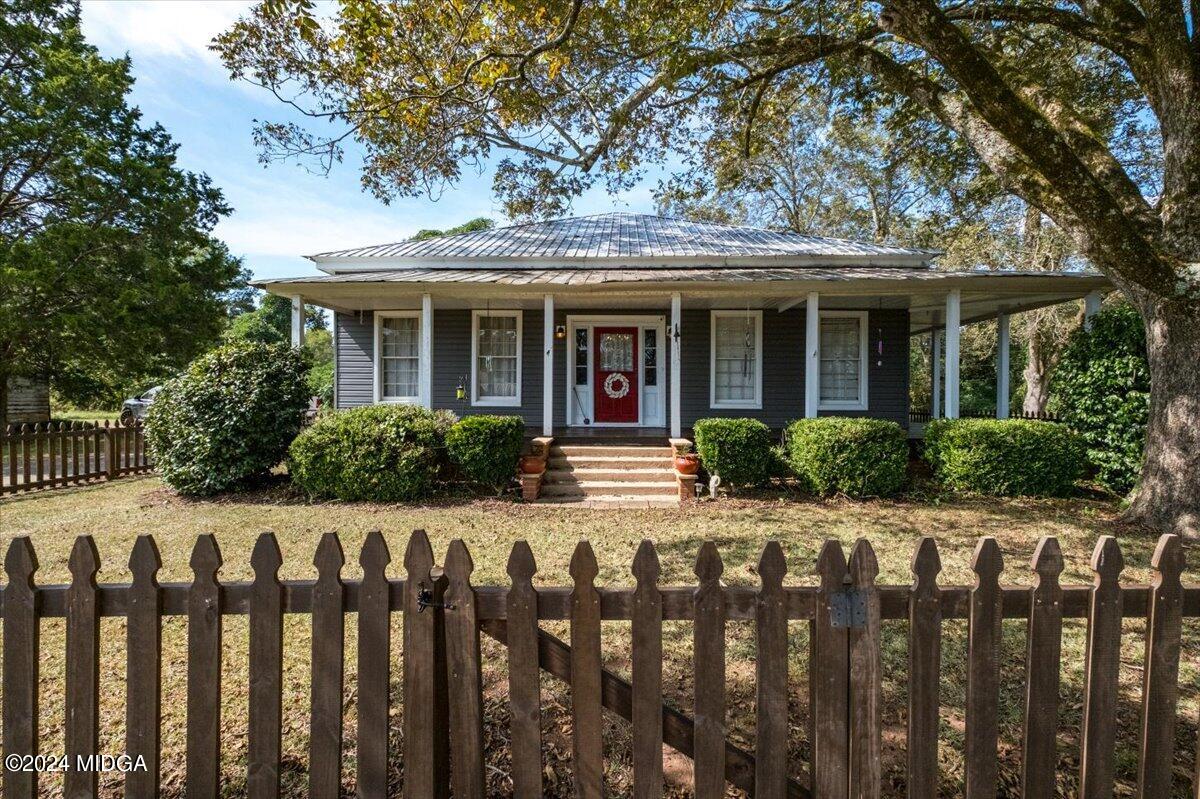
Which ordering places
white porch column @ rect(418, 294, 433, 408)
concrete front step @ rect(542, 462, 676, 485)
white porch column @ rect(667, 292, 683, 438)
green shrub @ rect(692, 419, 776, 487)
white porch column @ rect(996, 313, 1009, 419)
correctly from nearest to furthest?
green shrub @ rect(692, 419, 776, 487)
concrete front step @ rect(542, 462, 676, 485)
white porch column @ rect(667, 292, 683, 438)
white porch column @ rect(418, 294, 433, 408)
white porch column @ rect(996, 313, 1009, 419)

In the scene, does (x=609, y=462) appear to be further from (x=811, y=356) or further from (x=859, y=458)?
(x=811, y=356)

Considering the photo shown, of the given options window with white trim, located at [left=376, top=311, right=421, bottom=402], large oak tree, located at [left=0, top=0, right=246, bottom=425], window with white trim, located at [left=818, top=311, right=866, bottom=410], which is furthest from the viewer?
large oak tree, located at [left=0, top=0, right=246, bottom=425]

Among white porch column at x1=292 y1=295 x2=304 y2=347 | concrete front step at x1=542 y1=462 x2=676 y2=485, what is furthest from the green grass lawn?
white porch column at x1=292 y1=295 x2=304 y2=347

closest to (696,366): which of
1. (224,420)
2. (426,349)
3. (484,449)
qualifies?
(484,449)

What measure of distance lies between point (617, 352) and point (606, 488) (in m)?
4.25

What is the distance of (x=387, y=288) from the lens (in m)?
9.85

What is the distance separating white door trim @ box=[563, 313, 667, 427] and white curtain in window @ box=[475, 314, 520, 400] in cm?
125

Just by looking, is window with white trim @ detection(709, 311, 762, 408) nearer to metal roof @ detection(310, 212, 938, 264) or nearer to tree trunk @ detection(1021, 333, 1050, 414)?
metal roof @ detection(310, 212, 938, 264)

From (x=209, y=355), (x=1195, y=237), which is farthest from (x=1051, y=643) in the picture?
(x=209, y=355)

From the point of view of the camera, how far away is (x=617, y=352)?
11.9 metres

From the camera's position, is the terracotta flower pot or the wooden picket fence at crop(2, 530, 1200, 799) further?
the terracotta flower pot

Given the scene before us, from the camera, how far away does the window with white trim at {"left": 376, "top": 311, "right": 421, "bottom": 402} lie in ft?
39.3

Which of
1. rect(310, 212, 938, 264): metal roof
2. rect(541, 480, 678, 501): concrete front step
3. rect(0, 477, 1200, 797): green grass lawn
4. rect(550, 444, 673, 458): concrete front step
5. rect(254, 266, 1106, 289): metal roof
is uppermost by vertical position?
rect(310, 212, 938, 264): metal roof

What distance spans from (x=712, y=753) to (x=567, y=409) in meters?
10.2
